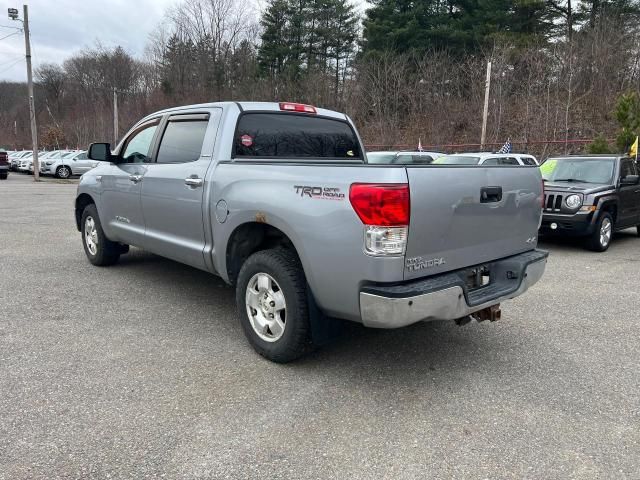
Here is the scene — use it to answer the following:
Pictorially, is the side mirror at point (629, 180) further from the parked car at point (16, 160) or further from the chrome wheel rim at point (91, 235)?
the parked car at point (16, 160)

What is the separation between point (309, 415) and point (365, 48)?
3727 cm

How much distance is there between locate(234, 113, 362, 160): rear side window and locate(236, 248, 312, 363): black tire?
3.74ft

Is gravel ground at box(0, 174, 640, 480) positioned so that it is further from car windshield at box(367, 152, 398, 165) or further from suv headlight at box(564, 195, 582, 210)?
car windshield at box(367, 152, 398, 165)

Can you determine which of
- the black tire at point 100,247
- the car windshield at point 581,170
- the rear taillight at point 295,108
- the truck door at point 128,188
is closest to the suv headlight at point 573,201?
the car windshield at point 581,170

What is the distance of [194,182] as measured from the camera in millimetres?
4336

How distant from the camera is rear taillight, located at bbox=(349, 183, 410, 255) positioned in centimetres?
292

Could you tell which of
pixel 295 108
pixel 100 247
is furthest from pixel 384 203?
pixel 100 247

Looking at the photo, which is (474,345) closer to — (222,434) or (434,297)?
(434,297)

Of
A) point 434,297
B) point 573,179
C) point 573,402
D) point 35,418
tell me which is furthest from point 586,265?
point 35,418

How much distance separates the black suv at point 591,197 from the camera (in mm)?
8422

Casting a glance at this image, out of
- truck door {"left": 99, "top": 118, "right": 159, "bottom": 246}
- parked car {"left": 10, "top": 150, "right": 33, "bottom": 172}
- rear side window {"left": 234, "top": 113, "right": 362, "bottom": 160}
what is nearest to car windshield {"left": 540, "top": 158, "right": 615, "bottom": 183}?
rear side window {"left": 234, "top": 113, "right": 362, "bottom": 160}

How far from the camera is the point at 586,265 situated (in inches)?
297

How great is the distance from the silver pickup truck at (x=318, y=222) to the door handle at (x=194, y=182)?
3cm

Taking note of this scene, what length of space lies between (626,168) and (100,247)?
935 centimetres
